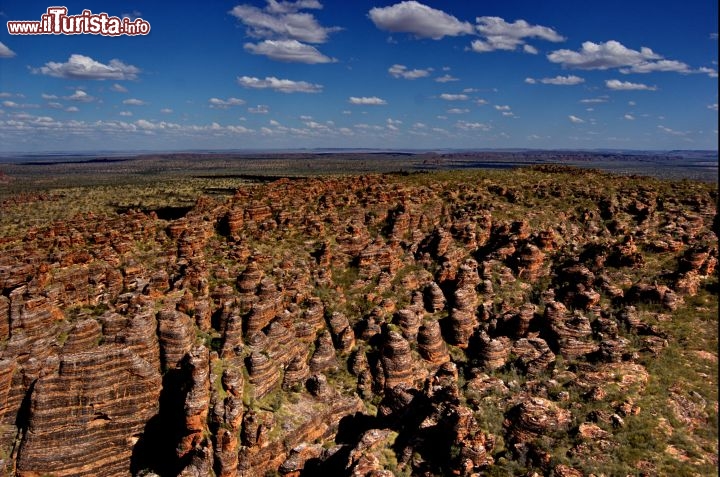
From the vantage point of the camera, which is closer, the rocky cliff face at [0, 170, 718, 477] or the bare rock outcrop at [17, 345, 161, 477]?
the rocky cliff face at [0, 170, 718, 477]

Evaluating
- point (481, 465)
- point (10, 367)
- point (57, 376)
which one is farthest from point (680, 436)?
point (10, 367)

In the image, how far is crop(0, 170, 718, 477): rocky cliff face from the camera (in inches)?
1453

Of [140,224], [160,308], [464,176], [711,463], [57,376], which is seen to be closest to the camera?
[711,463]

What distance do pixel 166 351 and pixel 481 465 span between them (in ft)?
110

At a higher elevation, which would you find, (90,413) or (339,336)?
(339,336)

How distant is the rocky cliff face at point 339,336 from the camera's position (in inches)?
1453

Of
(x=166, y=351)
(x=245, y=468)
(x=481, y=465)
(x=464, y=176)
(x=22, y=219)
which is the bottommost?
(x=245, y=468)

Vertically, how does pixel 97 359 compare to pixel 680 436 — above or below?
above

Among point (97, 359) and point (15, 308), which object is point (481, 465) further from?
point (15, 308)

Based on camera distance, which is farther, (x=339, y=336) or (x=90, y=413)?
(x=339, y=336)

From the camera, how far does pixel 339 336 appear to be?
54.8 m

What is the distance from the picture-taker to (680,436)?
3206cm

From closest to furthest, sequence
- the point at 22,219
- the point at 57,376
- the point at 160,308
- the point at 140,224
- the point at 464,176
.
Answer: the point at 57,376
the point at 160,308
the point at 140,224
the point at 22,219
the point at 464,176

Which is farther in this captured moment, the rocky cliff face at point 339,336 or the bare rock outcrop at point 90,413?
the bare rock outcrop at point 90,413
